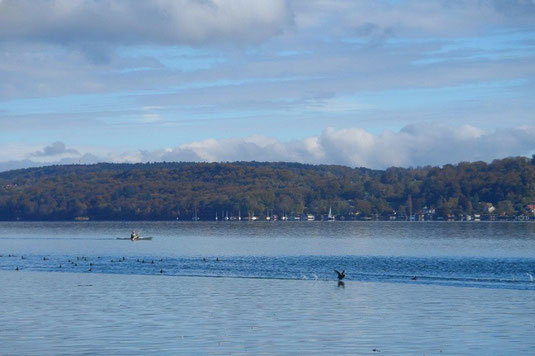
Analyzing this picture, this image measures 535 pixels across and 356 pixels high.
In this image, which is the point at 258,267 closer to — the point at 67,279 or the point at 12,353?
the point at 67,279

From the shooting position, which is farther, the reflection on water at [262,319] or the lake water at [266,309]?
the lake water at [266,309]

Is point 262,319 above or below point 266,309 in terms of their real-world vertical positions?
below

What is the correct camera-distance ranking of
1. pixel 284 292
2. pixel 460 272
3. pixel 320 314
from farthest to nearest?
1. pixel 460 272
2. pixel 284 292
3. pixel 320 314

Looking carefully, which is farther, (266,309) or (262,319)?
(266,309)

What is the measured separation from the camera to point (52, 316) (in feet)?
142

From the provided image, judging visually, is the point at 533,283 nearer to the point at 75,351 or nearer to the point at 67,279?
the point at 67,279

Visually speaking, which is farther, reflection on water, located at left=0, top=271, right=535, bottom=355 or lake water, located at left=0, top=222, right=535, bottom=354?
lake water, located at left=0, top=222, right=535, bottom=354

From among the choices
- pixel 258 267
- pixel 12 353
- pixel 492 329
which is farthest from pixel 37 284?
pixel 492 329

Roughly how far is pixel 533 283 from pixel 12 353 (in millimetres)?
42001

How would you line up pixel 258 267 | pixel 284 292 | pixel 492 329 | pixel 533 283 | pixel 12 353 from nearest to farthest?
pixel 12 353, pixel 492 329, pixel 284 292, pixel 533 283, pixel 258 267

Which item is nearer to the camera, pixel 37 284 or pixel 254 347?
pixel 254 347

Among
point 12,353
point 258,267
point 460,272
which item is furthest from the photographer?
point 258,267

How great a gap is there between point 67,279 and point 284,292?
66.6ft

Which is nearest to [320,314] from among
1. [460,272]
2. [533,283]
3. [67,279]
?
[533,283]
